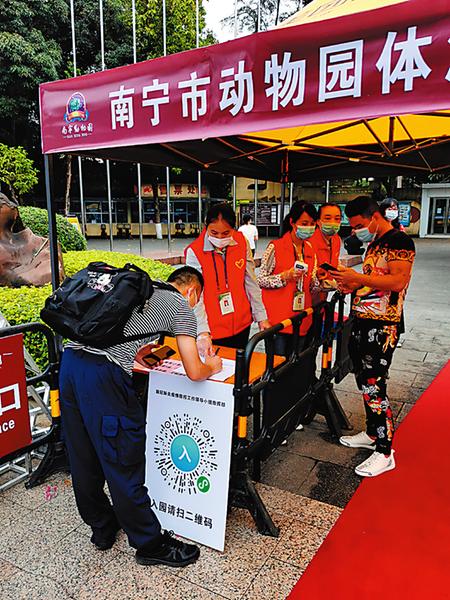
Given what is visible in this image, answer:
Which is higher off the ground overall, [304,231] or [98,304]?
[304,231]

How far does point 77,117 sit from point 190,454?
188 cm

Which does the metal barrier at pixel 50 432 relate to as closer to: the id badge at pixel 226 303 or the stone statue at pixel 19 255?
the id badge at pixel 226 303

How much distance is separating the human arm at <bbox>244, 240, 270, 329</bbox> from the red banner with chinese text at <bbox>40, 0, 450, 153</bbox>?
3.49 feet

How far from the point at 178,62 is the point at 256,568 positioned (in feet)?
7.68

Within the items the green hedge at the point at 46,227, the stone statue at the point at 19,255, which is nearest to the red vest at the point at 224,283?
the stone statue at the point at 19,255

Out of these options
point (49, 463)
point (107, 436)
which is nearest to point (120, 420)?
point (107, 436)

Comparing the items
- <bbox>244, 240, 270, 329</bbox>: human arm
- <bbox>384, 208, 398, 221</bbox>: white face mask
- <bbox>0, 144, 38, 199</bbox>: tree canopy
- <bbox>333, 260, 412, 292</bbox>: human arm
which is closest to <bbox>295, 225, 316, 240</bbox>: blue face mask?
<bbox>244, 240, 270, 329</bbox>: human arm

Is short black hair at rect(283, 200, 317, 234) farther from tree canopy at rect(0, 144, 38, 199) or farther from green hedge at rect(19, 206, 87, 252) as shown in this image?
tree canopy at rect(0, 144, 38, 199)

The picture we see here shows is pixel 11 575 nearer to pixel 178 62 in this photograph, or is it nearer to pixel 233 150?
pixel 178 62

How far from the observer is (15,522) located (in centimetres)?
246

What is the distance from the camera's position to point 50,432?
2746 mm

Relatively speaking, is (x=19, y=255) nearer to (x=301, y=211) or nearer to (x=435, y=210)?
(x=301, y=211)

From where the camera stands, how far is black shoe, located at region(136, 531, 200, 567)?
2109 mm

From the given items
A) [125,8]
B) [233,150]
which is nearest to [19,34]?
[125,8]
